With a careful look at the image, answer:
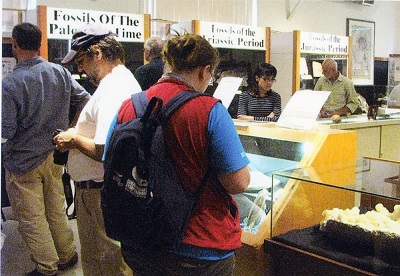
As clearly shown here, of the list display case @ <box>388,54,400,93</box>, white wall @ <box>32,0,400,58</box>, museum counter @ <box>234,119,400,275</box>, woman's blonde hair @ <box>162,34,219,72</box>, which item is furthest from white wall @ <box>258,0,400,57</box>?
woman's blonde hair @ <box>162,34,219,72</box>

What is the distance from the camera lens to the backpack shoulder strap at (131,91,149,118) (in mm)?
1568

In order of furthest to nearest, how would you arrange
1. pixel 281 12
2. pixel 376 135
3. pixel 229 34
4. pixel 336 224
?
pixel 281 12 → pixel 229 34 → pixel 376 135 → pixel 336 224

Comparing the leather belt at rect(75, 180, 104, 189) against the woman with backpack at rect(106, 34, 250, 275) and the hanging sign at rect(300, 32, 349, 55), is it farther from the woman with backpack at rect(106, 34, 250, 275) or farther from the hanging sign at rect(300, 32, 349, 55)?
the hanging sign at rect(300, 32, 349, 55)

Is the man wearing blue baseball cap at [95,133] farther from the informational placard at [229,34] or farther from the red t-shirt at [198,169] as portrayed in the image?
the informational placard at [229,34]

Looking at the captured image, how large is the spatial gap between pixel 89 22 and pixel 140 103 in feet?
10.9

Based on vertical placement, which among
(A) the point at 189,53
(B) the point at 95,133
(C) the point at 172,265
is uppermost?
(A) the point at 189,53

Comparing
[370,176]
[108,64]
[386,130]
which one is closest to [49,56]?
[108,64]

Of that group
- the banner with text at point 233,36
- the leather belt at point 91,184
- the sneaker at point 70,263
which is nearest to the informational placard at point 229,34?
the banner with text at point 233,36

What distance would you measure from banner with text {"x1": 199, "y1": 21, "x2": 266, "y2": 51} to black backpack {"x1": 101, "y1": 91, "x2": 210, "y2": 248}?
431cm

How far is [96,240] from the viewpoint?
93.9 inches

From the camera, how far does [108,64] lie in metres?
2.27

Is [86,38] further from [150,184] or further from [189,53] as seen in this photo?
[150,184]

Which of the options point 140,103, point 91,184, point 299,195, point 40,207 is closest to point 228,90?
point 299,195

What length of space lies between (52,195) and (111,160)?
81.1 inches
